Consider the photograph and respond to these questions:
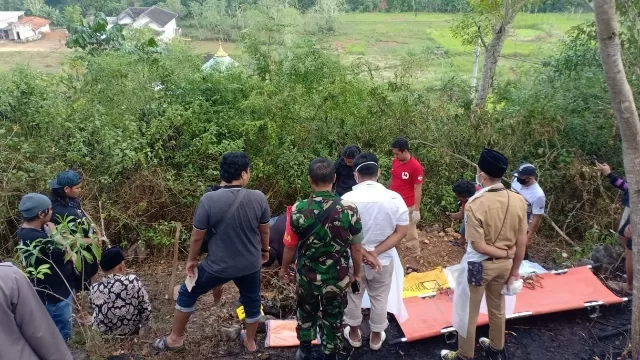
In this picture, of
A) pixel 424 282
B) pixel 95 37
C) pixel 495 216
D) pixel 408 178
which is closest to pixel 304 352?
pixel 495 216

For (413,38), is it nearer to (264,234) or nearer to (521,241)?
(521,241)

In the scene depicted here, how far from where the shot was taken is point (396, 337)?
3859 mm

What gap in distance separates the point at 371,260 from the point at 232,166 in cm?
124

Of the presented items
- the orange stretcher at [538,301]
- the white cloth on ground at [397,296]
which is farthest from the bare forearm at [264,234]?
the orange stretcher at [538,301]

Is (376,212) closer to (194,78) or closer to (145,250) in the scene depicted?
(145,250)

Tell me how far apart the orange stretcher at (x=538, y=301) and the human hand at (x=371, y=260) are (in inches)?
32.3

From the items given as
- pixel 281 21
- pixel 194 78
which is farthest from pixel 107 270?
pixel 281 21

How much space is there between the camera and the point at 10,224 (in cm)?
594

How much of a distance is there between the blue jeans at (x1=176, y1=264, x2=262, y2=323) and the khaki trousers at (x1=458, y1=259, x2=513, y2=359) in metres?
1.62

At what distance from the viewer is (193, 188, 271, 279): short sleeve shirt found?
309 cm

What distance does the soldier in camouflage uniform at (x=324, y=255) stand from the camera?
303 cm

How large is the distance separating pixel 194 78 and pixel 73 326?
420cm

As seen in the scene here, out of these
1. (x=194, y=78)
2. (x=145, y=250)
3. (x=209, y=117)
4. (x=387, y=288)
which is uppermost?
(x=194, y=78)

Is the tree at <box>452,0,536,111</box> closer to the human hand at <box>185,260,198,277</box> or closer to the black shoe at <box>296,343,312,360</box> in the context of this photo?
the black shoe at <box>296,343,312,360</box>
